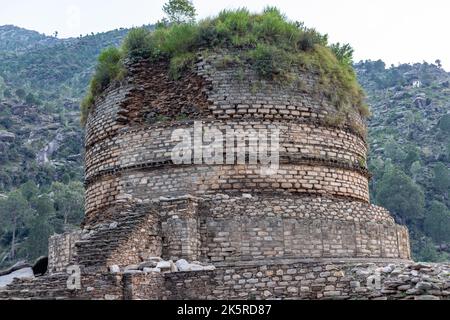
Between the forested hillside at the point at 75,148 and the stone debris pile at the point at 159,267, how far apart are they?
26.9m

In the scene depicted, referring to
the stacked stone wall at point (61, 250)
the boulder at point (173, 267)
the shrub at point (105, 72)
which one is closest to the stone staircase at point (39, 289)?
the boulder at point (173, 267)

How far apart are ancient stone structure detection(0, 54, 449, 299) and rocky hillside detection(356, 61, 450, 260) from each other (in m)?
37.6

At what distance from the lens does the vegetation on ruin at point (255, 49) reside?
1467 centimetres

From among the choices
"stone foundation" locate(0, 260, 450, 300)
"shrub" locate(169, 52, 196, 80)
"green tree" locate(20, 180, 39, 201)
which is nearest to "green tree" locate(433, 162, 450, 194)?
"green tree" locate(20, 180, 39, 201)

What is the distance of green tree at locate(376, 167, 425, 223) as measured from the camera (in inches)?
2154

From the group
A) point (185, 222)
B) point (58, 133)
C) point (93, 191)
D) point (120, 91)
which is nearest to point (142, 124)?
point (120, 91)

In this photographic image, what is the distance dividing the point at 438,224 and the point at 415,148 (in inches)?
559

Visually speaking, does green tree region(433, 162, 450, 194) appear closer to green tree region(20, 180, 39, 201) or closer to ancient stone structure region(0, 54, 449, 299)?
green tree region(20, 180, 39, 201)

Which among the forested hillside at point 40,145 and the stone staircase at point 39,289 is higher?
the forested hillside at point 40,145

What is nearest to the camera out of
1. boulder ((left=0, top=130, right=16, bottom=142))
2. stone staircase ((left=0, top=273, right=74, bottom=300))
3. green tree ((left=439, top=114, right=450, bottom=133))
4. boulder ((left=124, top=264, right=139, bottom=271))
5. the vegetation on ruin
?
stone staircase ((left=0, top=273, right=74, bottom=300))

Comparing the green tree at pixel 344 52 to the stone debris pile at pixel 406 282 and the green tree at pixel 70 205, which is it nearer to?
the stone debris pile at pixel 406 282

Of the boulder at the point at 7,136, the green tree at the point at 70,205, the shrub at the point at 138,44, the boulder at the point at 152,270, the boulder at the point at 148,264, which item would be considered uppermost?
the boulder at the point at 7,136
